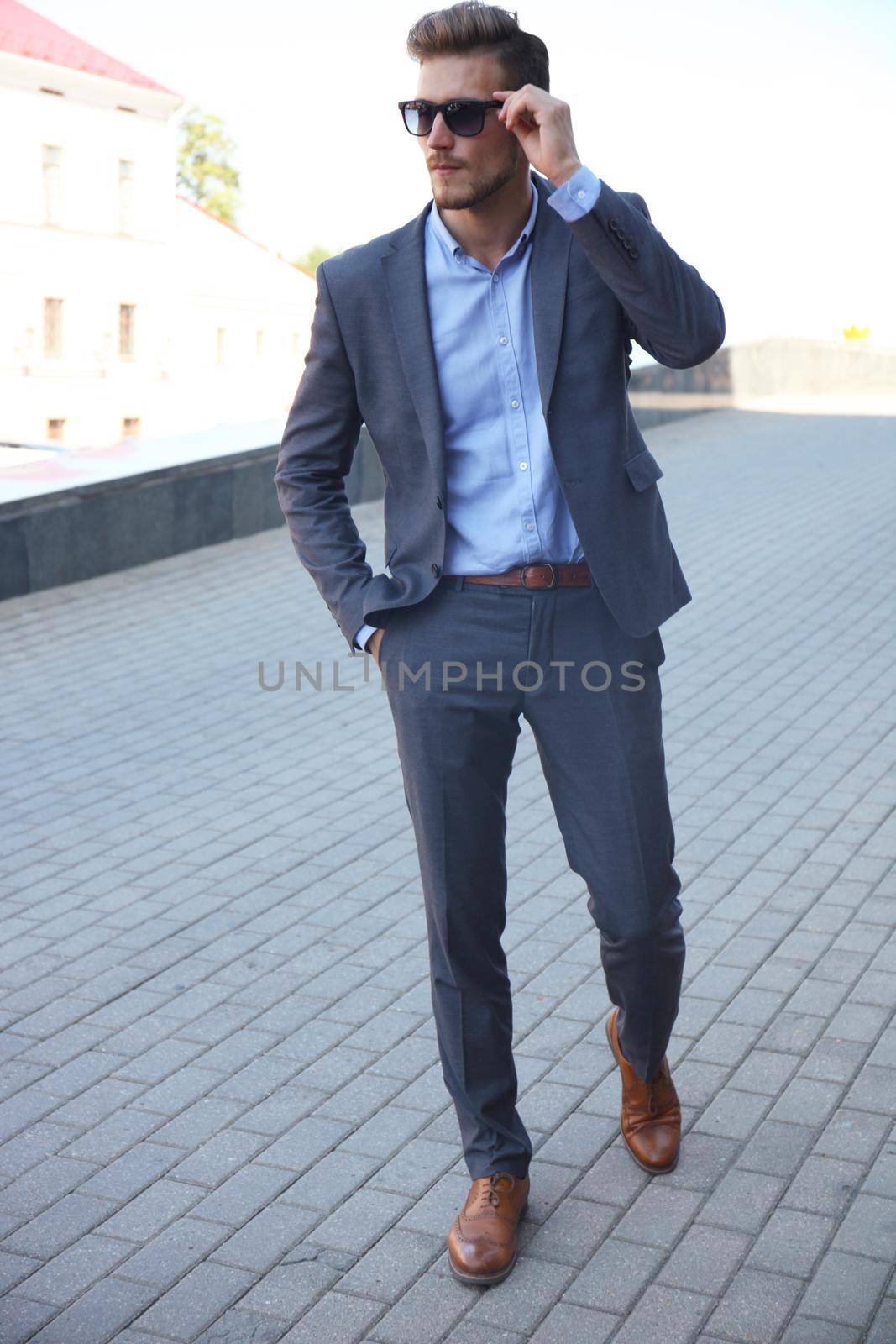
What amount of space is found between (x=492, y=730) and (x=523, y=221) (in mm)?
955

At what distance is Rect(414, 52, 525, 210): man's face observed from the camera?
9.12ft

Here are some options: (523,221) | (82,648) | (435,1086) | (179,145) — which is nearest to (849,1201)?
(435,1086)

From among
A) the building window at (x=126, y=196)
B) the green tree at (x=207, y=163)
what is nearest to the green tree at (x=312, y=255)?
the green tree at (x=207, y=163)

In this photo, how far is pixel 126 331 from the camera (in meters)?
52.9

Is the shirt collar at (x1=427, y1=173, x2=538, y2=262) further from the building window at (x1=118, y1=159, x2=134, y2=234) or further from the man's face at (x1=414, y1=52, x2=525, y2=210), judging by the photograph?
the building window at (x1=118, y1=159, x2=134, y2=234)

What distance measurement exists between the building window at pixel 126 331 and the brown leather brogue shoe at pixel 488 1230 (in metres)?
52.0

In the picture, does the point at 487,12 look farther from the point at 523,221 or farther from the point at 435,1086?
the point at 435,1086

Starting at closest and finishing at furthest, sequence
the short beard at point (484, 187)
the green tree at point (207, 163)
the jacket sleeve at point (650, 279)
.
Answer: the jacket sleeve at point (650, 279), the short beard at point (484, 187), the green tree at point (207, 163)

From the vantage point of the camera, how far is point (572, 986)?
4348mm

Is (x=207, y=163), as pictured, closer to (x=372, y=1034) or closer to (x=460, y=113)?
(x=372, y=1034)

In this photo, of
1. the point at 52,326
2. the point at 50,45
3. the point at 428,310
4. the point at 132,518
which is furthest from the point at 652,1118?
the point at 50,45

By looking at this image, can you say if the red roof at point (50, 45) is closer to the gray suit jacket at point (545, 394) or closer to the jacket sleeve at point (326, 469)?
the jacket sleeve at point (326, 469)

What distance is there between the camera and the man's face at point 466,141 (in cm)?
278

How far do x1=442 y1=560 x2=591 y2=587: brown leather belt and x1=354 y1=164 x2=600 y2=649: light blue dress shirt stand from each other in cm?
1
